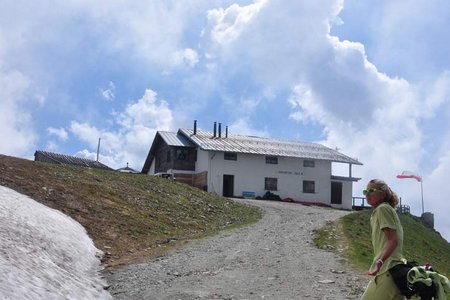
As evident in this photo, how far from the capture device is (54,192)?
20016 mm

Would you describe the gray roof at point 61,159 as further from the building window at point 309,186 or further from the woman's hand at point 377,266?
the woman's hand at point 377,266

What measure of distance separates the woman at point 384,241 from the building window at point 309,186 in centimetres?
4592

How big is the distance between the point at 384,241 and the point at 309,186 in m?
46.6

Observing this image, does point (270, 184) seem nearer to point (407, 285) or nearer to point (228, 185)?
point (228, 185)

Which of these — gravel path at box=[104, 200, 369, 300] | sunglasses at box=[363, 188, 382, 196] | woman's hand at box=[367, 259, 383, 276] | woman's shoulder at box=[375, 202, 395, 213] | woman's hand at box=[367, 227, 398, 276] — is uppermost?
sunglasses at box=[363, 188, 382, 196]

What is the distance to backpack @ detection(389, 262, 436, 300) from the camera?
5.50m

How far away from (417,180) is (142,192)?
35.8 meters

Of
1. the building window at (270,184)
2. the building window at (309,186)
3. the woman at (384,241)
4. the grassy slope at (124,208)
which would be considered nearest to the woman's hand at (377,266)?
the woman at (384,241)

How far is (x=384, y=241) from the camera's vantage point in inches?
235

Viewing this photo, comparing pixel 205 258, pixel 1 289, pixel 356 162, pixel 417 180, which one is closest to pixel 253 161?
pixel 356 162

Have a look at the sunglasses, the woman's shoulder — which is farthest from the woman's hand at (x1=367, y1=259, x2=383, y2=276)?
the sunglasses

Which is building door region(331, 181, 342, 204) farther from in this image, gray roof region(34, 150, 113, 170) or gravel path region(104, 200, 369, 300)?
gravel path region(104, 200, 369, 300)

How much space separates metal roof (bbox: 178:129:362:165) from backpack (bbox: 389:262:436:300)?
42.0 metres

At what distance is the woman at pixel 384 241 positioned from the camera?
5.75 metres
